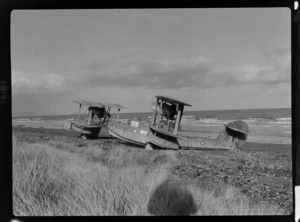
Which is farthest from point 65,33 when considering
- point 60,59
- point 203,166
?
point 203,166

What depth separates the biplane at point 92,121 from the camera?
10.4ft

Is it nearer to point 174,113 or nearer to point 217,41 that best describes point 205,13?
point 217,41

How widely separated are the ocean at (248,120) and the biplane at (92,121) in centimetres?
11

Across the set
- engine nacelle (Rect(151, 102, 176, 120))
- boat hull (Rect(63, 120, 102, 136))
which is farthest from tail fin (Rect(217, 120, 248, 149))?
boat hull (Rect(63, 120, 102, 136))

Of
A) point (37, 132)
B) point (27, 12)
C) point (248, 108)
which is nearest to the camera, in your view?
point (27, 12)

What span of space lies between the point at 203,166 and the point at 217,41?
150 centimetres

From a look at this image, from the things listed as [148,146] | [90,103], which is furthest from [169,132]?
[90,103]

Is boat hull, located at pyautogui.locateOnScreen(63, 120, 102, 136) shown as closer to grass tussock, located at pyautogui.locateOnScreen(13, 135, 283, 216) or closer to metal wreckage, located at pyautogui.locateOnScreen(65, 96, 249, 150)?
metal wreckage, located at pyautogui.locateOnScreen(65, 96, 249, 150)

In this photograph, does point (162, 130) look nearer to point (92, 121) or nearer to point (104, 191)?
point (92, 121)

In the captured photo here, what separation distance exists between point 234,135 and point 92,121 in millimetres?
1902

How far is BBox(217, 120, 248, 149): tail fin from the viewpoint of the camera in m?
3.10

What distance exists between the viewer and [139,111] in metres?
3.30

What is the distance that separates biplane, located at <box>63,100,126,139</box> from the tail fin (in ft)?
4.50

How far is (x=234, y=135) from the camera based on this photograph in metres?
3.14
